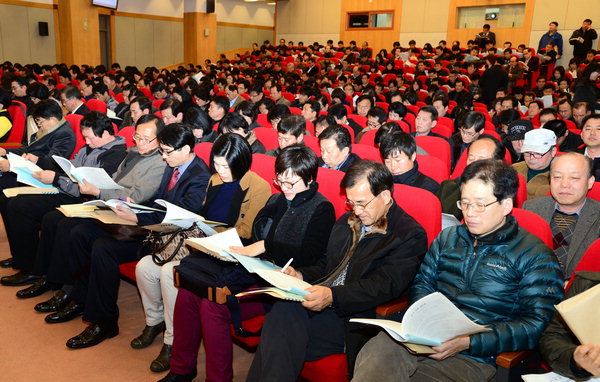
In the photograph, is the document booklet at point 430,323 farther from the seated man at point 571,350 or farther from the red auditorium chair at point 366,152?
the red auditorium chair at point 366,152

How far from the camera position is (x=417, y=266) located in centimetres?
197

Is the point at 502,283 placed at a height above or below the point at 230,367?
above

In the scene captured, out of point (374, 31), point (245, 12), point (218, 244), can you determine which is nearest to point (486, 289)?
point (218, 244)

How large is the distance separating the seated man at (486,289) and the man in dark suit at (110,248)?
1.53 meters

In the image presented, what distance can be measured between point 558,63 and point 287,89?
317 inches

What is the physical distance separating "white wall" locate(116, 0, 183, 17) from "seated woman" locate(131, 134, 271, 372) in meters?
14.7

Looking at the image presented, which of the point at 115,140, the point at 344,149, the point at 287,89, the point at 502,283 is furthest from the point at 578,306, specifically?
the point at 287,89

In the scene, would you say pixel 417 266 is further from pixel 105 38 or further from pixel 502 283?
pixel 105 38

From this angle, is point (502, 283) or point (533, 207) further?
point (533, 207)

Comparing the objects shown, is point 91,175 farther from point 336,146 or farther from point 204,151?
point 336,146

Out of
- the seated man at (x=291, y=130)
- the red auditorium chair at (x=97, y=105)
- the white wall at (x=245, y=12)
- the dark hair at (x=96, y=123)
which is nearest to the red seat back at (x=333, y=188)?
the seated man at (x=291, y=130)

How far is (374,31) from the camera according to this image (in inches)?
688

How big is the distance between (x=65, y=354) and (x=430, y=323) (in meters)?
2.09

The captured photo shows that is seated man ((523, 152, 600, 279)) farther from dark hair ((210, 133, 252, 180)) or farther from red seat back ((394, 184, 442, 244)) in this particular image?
dark hair ((210, 133, 252, 180))
